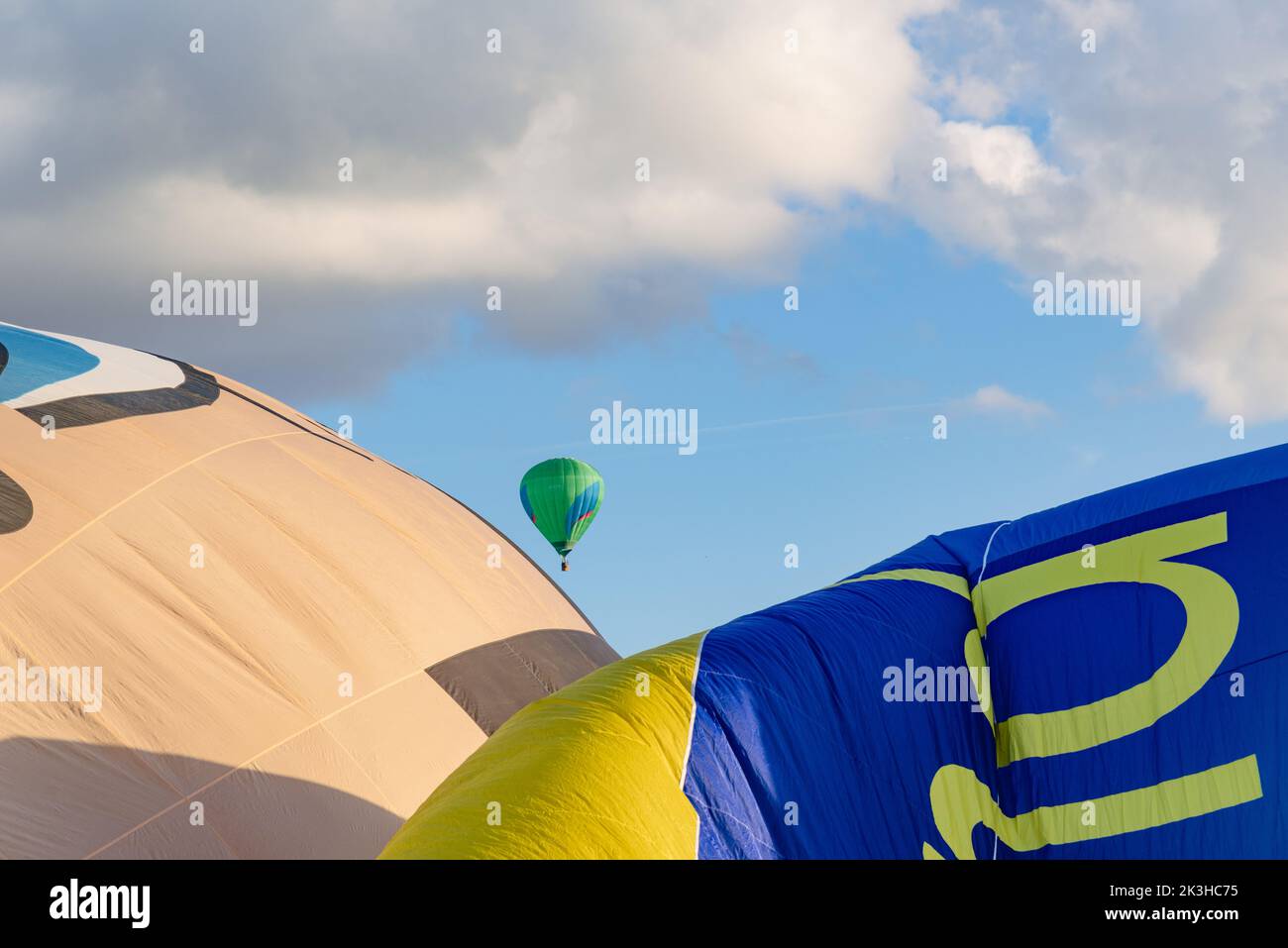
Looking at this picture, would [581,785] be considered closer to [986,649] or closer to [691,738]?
[691,738]

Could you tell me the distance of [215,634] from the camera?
7848mm

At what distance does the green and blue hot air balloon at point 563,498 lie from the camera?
21047 millimetres

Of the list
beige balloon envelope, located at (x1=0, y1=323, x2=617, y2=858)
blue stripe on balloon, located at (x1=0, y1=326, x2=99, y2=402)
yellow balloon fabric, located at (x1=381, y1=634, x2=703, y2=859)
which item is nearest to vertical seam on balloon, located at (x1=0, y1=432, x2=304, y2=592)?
beige balloon envelope, located at (x1=0, y1=323, x2=617, y2=858)

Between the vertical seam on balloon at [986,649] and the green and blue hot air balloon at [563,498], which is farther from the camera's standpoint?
the green and blue hot air balloon at [563,498]

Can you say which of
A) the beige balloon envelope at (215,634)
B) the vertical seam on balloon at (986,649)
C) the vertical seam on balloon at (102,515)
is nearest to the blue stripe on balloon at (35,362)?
the beige balloon envelope at (215,634)

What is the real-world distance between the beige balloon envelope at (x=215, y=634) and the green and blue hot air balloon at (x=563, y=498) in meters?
10.7

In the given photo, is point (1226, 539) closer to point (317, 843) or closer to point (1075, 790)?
point (1075, 790)

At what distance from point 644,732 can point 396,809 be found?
3.45 m

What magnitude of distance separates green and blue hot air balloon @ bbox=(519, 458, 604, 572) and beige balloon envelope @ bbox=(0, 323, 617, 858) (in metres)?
10.7

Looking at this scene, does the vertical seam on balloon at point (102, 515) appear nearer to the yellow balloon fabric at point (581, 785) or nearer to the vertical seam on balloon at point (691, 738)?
the yellow balloon fabric at point (581, 785)

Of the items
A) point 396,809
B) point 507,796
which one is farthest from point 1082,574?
point 396,809

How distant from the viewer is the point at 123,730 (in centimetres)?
715

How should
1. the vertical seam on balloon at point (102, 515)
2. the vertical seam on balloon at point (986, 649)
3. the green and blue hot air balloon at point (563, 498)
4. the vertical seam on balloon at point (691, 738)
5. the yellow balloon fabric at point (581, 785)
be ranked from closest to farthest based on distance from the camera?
the yellow balloon fabric at point (581, 785) < the vertical seam on balloon at point (691, 738) < the vertical seam on balloon at point (986, 649) < the vertical seam on balloon at point (102, 515) < the green and blue hot air balloon at point (563, 498)
